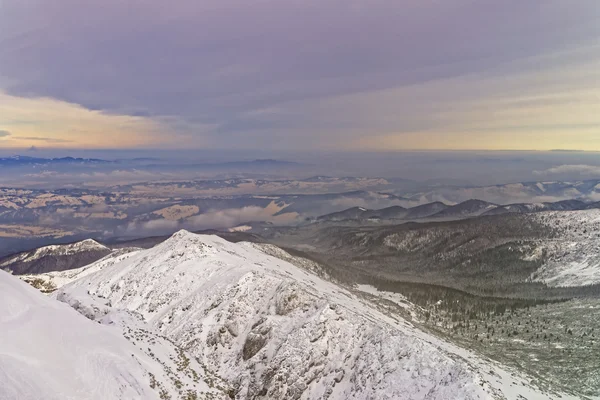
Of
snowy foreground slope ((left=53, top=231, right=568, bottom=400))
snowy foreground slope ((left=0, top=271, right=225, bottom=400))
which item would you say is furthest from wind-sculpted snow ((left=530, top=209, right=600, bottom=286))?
snowy foreground slope ((left=0, top=271, right=225, bottom=400))

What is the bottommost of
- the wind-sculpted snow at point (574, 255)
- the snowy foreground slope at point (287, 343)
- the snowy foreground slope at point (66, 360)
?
the wind-sculpted snow at point (574, 255)

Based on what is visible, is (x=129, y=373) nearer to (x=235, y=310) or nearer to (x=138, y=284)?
(x=235, y=310)

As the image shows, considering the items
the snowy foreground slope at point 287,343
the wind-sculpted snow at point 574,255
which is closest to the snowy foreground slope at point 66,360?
the snowy foreground slope at point 287,343

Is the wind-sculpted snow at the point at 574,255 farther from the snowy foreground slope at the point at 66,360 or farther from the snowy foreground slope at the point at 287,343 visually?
the snowy foreground slope at the point at 66,360

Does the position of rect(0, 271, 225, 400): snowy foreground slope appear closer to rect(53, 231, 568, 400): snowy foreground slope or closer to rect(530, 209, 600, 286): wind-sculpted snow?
rect(53, 231, 568, 400): snowy foreground slope

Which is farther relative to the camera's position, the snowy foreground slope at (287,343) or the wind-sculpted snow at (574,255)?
the wind-sculpted snow at (574,255)

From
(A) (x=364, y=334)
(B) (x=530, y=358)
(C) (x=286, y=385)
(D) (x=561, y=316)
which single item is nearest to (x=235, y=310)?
(C) (x=286, y=385)
